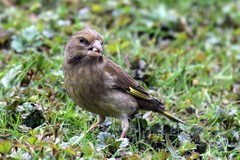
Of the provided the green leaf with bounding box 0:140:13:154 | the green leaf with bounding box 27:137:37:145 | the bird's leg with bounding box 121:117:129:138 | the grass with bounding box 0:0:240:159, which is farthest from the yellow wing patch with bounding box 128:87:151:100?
the green leaf with bounding box 0:140:13:154

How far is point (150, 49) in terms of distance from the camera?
8867 millimetres

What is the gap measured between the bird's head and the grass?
635 mm

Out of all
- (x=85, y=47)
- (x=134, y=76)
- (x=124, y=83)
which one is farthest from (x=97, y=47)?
(x=134, y=76)

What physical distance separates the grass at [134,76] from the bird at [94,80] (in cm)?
25

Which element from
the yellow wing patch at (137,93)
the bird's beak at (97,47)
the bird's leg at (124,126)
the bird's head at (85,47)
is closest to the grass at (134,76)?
the bird's leg at (124,126)

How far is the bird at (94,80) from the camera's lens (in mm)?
5973

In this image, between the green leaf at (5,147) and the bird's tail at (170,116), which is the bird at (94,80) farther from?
the green leaf at (5,147)

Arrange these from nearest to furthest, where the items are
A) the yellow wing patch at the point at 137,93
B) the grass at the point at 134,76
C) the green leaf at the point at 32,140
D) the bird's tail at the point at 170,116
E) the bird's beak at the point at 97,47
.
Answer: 1. the green leaf at the point at 32,140
2. the grass at the point at 134,76
3. the bird's beak at the point at 97,47
4. the yellow wing patch at the point at 137,93
5. the bird's tail at the point at 170,116

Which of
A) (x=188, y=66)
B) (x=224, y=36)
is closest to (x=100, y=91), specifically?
(x=188, y=66)

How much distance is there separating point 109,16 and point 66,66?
3.71 meters

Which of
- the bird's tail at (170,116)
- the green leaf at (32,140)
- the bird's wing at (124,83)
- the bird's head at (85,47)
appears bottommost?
the bird's tail at (170,116)

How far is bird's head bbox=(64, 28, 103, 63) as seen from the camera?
593cm

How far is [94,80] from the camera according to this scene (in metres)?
6.03

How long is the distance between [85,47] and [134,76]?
170 centimetres
